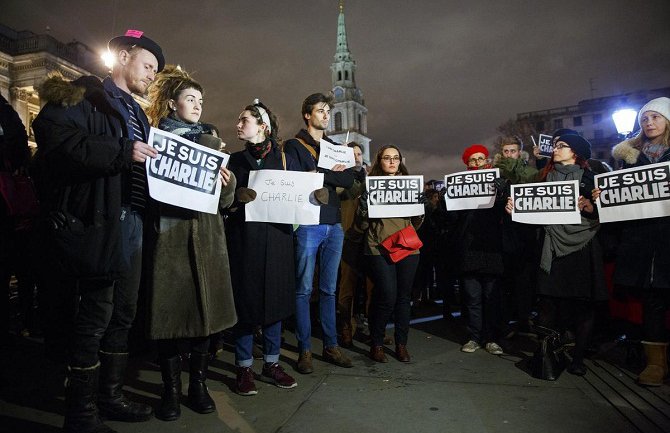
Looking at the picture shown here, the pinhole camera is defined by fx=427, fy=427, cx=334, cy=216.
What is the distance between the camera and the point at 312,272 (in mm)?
3809

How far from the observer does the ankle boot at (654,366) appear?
344cm

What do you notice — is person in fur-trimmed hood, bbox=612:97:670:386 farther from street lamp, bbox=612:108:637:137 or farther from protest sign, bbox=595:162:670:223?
street lamp, bbox=612:108:637:137

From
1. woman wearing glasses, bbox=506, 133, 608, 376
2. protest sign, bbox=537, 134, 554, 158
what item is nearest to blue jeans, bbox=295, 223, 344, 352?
woman wearing glasses, bbox=506, 133, 608, 376

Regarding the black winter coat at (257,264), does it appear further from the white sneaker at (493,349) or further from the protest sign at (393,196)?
the white sneaker at (493,349)

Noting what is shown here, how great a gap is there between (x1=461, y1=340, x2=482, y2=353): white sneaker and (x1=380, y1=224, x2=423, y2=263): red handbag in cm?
121

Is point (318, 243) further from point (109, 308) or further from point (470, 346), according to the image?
point (470, 346)

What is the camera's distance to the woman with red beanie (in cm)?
448

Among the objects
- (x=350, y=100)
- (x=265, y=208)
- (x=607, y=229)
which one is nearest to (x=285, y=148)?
(x=265, y=208)

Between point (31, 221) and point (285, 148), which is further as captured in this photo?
point (31, 221)

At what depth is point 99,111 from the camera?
2.54 m

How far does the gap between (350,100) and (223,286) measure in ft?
302

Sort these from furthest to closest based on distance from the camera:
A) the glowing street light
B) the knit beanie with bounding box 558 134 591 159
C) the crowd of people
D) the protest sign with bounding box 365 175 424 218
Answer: the protest sign with bounding box 365 175 424 218 < the knit beanie with bounding box 558 134 591 159 < the glowing street light < the crowd of people

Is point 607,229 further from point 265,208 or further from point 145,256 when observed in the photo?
point 145,256

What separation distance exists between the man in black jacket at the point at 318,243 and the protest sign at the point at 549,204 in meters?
1.69
